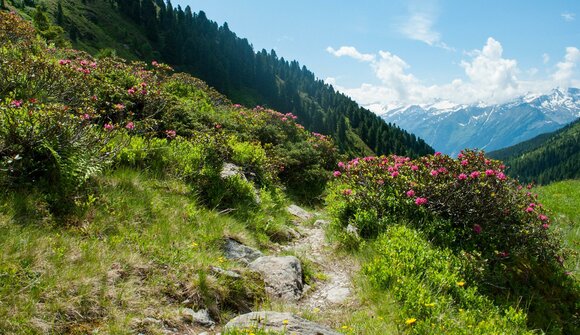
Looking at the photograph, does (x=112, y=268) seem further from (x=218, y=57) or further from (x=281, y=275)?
(x=218, y=57)

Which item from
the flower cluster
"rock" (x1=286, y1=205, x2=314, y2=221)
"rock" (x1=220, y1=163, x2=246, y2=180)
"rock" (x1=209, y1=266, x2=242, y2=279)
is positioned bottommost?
"rock" (x1=286, y1=205, x2=314, y2=221)

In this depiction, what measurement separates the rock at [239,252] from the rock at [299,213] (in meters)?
4.35

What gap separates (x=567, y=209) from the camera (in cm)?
1289

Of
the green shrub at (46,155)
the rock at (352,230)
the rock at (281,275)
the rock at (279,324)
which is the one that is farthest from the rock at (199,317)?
the rock at (352,230)

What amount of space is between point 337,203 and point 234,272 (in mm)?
4514

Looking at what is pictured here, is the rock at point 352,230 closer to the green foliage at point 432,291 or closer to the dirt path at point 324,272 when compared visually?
the dirt path at point 324,272

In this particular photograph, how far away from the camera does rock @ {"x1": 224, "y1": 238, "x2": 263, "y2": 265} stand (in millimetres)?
6270

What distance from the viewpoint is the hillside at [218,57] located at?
122m

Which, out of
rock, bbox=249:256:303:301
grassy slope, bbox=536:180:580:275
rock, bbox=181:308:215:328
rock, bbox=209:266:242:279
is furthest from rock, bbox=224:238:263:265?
grassy slope, bbox=536:180:580:275

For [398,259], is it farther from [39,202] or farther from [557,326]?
[39,202]

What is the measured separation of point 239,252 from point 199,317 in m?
2.11

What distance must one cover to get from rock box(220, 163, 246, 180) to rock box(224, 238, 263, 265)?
9.20 feet

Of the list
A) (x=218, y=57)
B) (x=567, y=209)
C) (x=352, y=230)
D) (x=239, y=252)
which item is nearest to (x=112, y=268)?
(x=239, y=252)

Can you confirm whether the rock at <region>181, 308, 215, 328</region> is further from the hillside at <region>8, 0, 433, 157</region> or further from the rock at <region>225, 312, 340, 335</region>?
the hillside at <region>8, 0, 433, 157</region>
